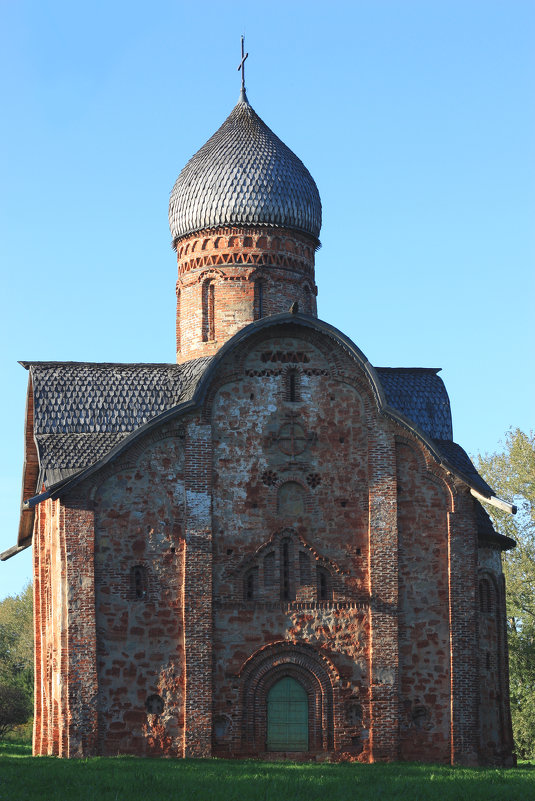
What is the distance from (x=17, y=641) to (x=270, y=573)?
25047 millimetres

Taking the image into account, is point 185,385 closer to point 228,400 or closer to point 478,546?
point 228,400

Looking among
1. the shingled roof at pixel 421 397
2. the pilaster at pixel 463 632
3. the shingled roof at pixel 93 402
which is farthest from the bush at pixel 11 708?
the pilaster at pixel 463 632

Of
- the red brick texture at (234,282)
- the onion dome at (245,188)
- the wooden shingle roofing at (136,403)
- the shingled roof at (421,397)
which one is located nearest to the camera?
the wooden shingle roofing at (136,403)

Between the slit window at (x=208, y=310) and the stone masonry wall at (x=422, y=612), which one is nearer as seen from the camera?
the stone masonry wall at (x=422, y=612)

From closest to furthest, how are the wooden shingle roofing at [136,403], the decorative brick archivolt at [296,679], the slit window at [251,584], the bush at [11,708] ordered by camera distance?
the decorative brick archivolt at [296,679] → the slit window at [251,584] → the wooden shingle roofing at [136,403] → the bush at [11,708]

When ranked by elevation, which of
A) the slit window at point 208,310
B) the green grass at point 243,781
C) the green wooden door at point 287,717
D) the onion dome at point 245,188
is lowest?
the green grass at point 243,781

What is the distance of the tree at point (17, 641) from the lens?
→ 1656 inches

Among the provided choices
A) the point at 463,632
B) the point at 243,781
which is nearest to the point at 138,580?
the point at 243,781

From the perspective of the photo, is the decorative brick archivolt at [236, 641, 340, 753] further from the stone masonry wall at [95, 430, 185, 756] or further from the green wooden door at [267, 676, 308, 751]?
the stone masonry wall at [95, 430, 185, 756]

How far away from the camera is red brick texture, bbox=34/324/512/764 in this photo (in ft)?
70.7

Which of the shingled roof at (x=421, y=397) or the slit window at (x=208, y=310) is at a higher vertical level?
the slit window at (x=208, y=310)

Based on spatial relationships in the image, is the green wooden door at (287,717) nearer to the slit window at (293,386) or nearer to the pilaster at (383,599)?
the pilaster at (383,599)

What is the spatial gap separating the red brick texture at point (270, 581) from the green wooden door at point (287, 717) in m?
0.11

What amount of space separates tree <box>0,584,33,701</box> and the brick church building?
752 inches
